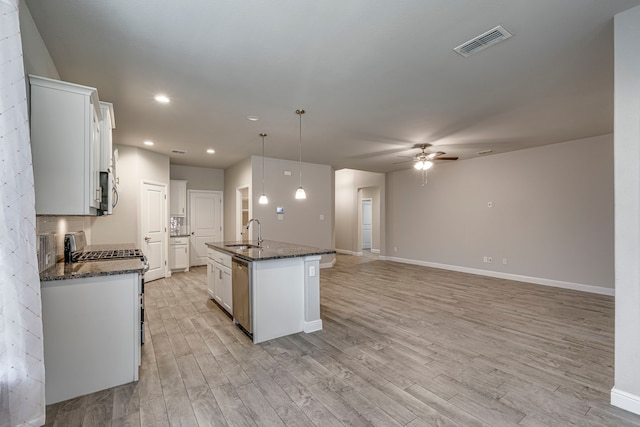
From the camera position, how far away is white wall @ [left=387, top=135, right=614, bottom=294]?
16.6 feet

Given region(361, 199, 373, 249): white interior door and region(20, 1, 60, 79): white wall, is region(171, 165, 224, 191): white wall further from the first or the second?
region(361, 199, 373, 249): white interior door

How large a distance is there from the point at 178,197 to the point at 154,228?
152 cm

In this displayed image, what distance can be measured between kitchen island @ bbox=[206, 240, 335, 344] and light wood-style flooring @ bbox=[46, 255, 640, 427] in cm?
14

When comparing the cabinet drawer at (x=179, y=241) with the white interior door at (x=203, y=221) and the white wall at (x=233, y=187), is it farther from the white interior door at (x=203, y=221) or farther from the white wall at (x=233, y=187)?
the white wall at (x=233, y=187)

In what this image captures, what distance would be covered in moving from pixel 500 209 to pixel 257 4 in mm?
6335

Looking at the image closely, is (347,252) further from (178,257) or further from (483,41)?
(483,41)

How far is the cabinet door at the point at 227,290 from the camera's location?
3742 mm

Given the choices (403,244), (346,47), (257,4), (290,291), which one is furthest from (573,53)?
(403,244)

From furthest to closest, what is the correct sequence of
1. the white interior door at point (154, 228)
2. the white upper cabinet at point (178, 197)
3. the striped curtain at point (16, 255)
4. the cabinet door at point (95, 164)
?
the white upper cabinet at point (178, 197)
the white interior door at point (154, 228)
the cabinet door at point (95, 164)
the striped curtain at point (16, 255)

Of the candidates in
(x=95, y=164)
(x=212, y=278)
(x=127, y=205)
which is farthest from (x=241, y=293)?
(x=127, y=205)

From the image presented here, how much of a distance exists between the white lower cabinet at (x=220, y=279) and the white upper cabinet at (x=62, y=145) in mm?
1887

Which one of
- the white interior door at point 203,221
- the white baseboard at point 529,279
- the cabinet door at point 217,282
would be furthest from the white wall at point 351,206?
the cabinet door at point 217,282

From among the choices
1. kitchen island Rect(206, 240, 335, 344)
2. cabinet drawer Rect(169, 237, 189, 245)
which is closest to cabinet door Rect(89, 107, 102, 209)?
kitchen island Rect(206, 240, 335, 344)

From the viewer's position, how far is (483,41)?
7.51 ft
